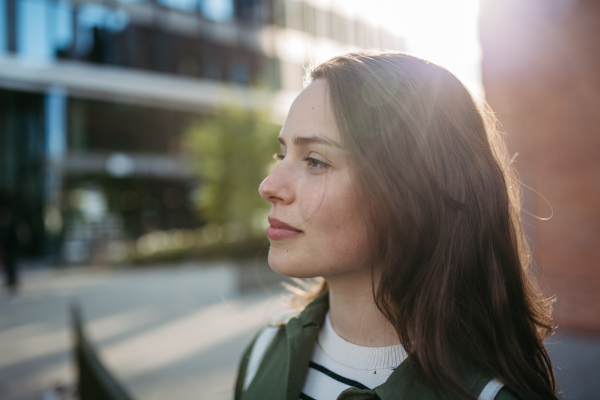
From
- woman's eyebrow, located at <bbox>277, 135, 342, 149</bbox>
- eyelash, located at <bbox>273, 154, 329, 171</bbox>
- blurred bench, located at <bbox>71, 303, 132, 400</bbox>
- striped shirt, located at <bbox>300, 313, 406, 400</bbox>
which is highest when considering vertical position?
woman's eyebrow, located at <bbox>277, 135, 342, 149</bbox>

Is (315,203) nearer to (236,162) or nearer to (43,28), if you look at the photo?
(236,162)

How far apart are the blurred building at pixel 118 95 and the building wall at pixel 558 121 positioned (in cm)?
1227

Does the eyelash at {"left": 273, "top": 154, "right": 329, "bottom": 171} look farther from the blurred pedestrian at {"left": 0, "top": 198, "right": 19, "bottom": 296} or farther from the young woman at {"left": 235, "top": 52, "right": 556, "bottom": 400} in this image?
the blurred pedestrian at {"left": 0, "top": 198, "right": 19, "bottom": 296}

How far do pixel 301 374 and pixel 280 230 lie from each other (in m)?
0.50

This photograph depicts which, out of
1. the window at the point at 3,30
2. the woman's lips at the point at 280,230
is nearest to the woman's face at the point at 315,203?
the woman's lips at the point at 280,230

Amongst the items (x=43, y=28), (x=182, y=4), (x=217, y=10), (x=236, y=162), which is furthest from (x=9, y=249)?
(x=217, y=10)

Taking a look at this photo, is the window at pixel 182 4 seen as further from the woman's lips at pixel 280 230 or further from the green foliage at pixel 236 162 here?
the woman's lips at pixel 280 230

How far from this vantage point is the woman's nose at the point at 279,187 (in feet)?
4.36

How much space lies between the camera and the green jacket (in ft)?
3.83

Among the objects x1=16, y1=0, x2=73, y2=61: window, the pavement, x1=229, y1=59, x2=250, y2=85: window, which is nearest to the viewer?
the pavement

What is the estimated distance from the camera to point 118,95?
19125mm

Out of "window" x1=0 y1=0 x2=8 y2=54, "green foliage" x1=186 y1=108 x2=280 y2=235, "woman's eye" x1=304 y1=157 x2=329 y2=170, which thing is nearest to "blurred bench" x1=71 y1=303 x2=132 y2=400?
"woman's eye" x1=304 y1=157 x2=329 y2=170

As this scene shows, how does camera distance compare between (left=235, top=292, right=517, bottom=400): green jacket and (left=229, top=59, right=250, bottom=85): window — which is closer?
(left=235, top=292, right=517, bottom=400): green jacket

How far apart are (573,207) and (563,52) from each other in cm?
189
